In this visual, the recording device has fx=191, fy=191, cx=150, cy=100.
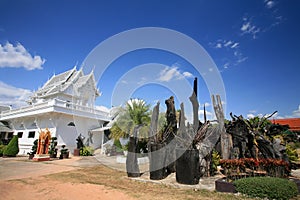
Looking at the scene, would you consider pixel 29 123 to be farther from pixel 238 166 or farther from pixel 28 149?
pixel 238 166

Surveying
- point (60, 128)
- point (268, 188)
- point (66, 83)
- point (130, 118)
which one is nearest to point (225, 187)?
point (268, 188)

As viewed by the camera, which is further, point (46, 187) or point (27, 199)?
point (46, 187)

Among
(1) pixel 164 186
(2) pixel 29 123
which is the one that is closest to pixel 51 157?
(2) pixel 29 123

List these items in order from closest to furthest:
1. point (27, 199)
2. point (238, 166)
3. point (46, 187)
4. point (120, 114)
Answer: point (27, 199)
point (46, 187)
point (238, 166)
point (120, 114)

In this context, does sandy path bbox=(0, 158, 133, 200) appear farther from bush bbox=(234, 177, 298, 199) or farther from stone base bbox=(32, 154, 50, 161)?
stone base bbox=(32, 154, 50, 161)

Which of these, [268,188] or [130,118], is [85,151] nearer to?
[130,118]

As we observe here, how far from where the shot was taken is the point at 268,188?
195 inches

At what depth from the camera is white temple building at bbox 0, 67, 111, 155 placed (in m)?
18.8

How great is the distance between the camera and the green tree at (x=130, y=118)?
15.4 m

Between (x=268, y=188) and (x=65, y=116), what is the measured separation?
60.6ft

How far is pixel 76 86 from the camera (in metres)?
23.2

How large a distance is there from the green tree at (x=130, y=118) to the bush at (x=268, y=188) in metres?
10.2

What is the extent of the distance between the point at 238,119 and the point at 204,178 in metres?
3.43

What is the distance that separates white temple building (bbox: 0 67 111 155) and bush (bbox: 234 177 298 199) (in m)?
16.9
